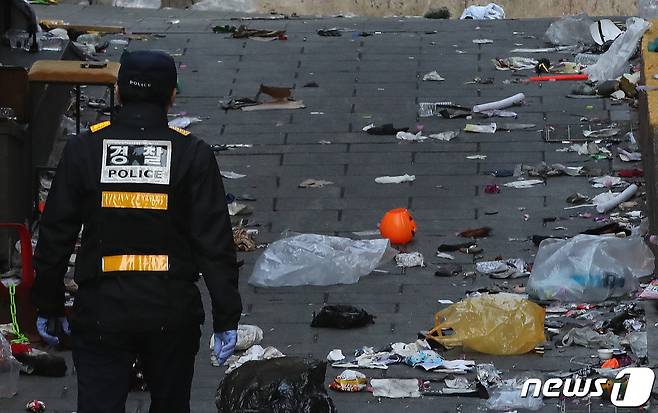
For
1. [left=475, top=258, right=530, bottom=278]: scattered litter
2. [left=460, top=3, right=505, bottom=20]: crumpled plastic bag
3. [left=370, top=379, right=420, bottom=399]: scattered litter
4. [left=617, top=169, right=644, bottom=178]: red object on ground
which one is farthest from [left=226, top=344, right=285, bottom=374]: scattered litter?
[left=460, top=3, right=505, bottom=20]: crumpled plastic bag

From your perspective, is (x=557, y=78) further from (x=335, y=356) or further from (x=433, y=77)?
(x=335, y=356)

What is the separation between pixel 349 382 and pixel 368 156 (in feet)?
14.8

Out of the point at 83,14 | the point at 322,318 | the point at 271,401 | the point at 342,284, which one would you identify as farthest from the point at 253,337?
the point at 83,14

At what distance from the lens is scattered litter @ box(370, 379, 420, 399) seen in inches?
284

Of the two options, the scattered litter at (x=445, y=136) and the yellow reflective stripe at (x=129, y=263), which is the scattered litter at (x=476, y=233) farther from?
the yellow reflective stripe at (x=129, y=263)

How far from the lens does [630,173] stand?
35.8ft

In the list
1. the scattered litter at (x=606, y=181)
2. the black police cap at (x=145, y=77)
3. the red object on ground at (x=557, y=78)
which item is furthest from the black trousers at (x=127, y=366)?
the red object on ground at (x=557, y=78)

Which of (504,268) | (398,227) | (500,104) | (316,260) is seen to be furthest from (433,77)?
(316,260)

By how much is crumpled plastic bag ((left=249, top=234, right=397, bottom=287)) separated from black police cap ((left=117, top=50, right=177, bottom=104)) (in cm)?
398

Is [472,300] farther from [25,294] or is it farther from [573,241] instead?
[25,294]

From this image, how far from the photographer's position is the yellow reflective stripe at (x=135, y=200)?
516cm

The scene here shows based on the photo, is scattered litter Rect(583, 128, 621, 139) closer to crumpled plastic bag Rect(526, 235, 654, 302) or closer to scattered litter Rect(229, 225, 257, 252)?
crumpled plastic bag Rect(526, 235, 654, 302)

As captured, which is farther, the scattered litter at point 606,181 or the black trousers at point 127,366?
the scattered litter at point 606,181

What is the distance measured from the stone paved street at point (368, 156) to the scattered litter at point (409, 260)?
0.06 metres
